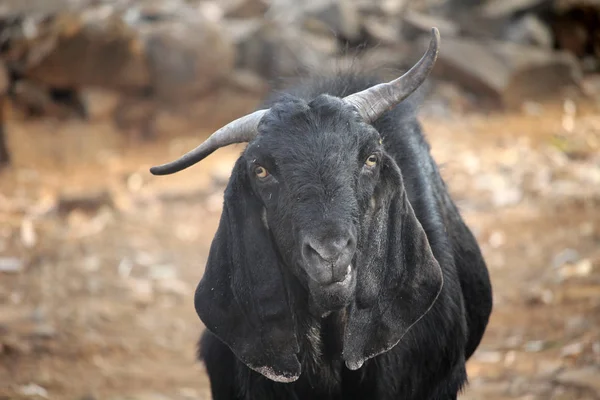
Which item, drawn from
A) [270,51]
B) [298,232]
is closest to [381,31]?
[270,51]

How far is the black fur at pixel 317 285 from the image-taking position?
3.39m

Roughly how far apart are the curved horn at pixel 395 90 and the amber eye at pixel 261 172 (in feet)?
1.63

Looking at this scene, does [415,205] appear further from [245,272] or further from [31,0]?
[31,0]

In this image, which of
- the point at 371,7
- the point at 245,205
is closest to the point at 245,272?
the point at 245,205

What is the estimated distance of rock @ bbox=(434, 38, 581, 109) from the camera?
15.4m

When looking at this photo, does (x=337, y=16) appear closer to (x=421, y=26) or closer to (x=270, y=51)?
(x=421, y=26)

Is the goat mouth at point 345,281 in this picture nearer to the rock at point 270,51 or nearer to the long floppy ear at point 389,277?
the long floppy ear at point 389,277

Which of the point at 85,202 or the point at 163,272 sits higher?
the point at 163,272

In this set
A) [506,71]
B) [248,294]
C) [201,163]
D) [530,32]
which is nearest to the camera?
[248,294]

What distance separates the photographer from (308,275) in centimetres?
323

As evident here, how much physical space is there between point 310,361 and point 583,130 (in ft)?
35.2

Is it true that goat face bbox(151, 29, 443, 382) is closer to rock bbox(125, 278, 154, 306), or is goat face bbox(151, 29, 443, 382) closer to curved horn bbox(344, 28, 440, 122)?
curved horn bbox(344, 28, 440, 122)

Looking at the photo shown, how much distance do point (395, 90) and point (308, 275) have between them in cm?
96

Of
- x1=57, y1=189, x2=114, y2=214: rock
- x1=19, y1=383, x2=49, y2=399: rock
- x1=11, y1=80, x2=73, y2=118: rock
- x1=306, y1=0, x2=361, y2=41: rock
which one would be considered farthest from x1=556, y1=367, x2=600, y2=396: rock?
x1=306, y1=0, x2=361, y2=41: rock
